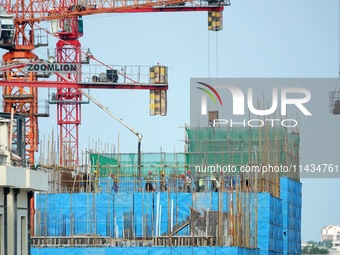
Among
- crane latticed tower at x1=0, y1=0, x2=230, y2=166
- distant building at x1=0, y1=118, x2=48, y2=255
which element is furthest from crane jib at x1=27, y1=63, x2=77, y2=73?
distant building at x1=0, y1=118, x2=48, y2=255

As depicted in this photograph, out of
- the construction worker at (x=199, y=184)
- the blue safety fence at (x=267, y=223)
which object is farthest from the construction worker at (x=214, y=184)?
the blue safety fence at (x=267, y=223)

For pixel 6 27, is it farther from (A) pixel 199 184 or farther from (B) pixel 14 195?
(B) pixel 14 195

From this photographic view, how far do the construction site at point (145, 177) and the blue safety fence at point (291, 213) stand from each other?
0.09 m

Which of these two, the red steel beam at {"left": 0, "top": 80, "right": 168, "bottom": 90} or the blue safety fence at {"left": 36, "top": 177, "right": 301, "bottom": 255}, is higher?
the red steel beam at {"left": 0, "top": 80, "right": 168, "bottom": 90}

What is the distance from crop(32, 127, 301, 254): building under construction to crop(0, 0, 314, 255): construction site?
0.07 meters

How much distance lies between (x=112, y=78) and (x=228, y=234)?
30.3m

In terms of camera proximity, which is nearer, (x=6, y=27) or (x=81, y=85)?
(x=6, y=27)

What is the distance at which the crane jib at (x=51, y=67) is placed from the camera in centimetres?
11175

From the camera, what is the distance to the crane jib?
111750mm

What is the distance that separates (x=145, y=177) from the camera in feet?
334

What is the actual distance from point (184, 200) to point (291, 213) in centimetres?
1785

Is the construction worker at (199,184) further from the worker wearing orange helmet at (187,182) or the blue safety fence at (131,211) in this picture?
the blue safety fence at (131,211)

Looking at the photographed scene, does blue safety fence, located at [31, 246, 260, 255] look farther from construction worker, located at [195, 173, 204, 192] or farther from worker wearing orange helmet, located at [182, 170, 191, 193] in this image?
construction worker, located at [195, 173, 204, 192]

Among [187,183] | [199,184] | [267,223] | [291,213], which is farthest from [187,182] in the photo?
[291,213]
